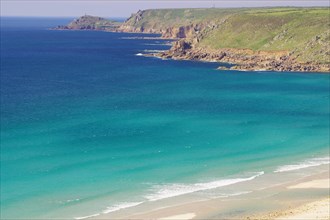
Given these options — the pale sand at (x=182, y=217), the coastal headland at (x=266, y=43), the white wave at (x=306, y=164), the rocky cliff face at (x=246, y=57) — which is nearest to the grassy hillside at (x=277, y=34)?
the coastal headland at (x=266, y=43)

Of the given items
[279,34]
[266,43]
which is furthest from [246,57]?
[279,34]

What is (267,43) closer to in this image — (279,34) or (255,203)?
(279,34)

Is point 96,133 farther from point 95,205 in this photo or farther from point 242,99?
point 242,99

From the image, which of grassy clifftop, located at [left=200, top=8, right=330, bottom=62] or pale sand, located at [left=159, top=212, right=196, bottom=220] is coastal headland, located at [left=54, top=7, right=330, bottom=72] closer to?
grassy clifftop, located at [left=200, top=8, right=330, bottom=62]

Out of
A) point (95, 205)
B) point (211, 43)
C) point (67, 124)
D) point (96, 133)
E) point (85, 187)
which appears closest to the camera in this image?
point (95, 205)

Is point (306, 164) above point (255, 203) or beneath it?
above

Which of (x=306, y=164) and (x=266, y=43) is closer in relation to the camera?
(x=306, y=164)

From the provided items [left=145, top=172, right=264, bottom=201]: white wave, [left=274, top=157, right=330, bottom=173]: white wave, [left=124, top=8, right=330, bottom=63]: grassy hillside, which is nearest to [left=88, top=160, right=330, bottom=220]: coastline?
[left=145, top=172, right=264, bottom=201]: white wave

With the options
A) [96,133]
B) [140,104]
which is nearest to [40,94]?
[140,104]
